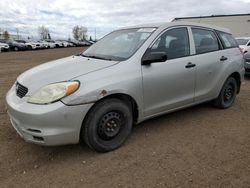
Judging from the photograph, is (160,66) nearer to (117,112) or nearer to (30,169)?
(117,112)

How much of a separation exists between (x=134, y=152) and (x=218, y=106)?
2542 millimetres

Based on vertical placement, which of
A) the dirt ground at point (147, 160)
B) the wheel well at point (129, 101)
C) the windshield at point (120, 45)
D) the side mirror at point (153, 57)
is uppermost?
the windshield at point (120, 45)

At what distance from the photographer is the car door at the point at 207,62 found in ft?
15.1

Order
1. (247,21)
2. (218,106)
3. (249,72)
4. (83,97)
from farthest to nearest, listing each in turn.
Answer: (247,21) < (249,72) < (218,106) < (83,97)

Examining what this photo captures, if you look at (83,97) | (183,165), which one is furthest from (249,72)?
(83,97)

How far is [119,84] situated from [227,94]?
2.86 meters

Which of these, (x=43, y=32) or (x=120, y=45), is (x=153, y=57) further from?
(x=43, y=32)

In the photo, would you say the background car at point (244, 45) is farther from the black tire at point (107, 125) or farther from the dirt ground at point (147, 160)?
the black tire at point (107, 125)

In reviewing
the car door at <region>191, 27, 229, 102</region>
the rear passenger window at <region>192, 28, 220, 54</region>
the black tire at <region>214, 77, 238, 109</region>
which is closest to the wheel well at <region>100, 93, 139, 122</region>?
the car door at <region>191, 27, 229, 102</region>

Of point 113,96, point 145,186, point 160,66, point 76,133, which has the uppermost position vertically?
point 160,66

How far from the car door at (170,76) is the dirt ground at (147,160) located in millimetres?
474

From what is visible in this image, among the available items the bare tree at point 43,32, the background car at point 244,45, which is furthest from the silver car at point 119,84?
the bare tree at point 43,32

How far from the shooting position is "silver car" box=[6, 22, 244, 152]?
318 cm

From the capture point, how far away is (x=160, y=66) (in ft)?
13.1
